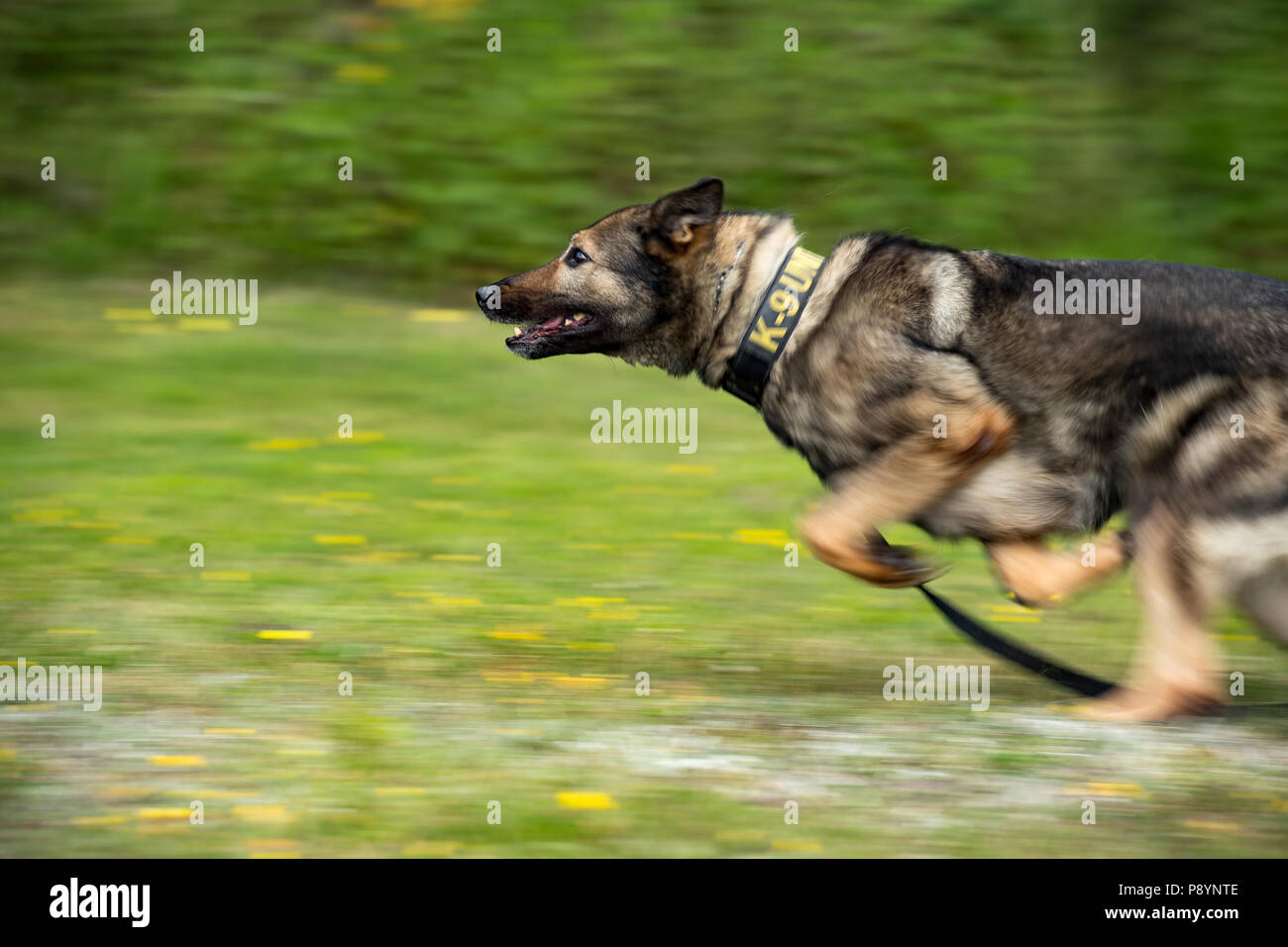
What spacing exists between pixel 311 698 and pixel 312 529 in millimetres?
2632

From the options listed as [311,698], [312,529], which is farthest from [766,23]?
[311,698]

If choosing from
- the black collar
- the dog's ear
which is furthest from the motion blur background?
the dog's ear

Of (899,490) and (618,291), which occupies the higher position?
(618,291)

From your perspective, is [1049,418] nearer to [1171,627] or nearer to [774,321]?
[1171,627]

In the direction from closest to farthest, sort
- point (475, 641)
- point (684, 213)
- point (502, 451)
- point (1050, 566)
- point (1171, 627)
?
point (1171, 627), point (1050, 566), point (684, 213), point (475, 641), point (502, 451)

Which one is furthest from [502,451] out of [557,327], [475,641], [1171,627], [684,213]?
[1171,627]

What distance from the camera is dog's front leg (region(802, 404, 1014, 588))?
515 centimetres

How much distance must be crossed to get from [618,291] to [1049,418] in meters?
1.68

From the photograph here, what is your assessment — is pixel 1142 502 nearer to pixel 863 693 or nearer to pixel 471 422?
pixel 863 693

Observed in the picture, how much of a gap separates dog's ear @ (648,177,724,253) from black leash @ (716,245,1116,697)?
36cm

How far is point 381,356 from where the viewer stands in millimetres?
10758

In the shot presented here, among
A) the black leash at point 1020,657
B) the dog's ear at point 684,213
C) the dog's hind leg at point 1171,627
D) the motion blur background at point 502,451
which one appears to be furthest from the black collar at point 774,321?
the dog's hind leg at point 1171,627

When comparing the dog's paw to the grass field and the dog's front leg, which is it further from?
the grass field

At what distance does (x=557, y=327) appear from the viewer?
19.2ft
